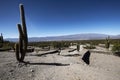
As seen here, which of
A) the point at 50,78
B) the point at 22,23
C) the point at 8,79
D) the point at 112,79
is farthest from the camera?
the point at 22,23

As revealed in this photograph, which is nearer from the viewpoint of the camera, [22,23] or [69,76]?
[69,76]

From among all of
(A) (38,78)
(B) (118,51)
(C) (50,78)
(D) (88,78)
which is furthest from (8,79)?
(B) (118,51)

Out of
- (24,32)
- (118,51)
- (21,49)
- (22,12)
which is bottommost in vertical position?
(118,51)

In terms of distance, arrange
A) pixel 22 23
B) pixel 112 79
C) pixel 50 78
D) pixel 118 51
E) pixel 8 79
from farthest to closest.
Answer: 1. pixel 118 51
2. pixel 22 23
3. pixel 112 79
4. pixel 50 78
5. pixel 8 79

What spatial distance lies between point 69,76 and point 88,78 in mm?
1166

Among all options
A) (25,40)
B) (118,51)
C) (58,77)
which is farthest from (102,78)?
(118,51)

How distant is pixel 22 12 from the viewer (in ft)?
46.9

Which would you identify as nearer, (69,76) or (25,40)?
(69,76)

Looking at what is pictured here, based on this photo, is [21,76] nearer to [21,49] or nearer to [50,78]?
[50,78]

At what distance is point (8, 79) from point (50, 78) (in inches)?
94.0

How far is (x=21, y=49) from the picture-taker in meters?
14.5

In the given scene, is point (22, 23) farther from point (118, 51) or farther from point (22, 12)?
point (118, 51)

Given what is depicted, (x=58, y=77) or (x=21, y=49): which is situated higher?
(x=21, y=49)

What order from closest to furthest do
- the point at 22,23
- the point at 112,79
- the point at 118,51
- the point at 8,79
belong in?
the point at 8,79, the point at 112,79, the point at 22,23, the point at 118,51
